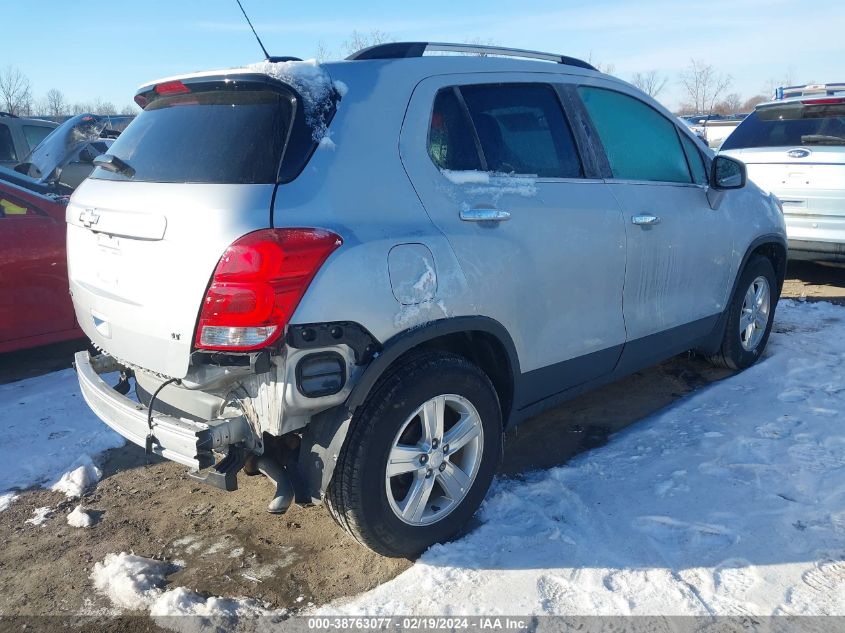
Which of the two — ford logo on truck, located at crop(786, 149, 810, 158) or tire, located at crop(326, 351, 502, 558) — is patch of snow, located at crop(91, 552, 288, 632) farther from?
ford logo on truck, located at crop(786, 149, 810, 158)

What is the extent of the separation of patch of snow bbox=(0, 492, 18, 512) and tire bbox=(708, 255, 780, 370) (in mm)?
4270

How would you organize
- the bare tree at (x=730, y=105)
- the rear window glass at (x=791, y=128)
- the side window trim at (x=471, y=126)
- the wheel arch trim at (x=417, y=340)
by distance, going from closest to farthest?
the wheel arch trim at (x=417, y=340) < the side window trim at (x=471, y=126) < the rear window glass at (x=791, y=128) < the bare tree at (x=730, y=105)

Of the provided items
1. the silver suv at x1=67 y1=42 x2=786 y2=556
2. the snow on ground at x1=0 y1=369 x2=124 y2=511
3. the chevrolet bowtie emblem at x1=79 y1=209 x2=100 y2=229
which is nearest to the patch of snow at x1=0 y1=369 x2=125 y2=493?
the snow on ground at x1=0 y1=369 x2=124 y2=511

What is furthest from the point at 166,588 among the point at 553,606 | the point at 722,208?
the point at 722,208

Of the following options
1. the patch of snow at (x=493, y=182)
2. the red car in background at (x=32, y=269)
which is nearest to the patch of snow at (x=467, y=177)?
the patch of snow at (x=493, y=182)

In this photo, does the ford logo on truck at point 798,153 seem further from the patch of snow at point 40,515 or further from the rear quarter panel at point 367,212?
the patch of snow at point 40,515

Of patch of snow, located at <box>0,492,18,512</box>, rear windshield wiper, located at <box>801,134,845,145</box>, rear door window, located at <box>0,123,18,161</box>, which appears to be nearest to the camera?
patch of snow, located at <box>0,492,18,512</box>

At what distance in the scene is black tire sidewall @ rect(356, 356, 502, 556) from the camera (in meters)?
2.56

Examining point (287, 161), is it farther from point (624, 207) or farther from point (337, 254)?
point (624, 207)

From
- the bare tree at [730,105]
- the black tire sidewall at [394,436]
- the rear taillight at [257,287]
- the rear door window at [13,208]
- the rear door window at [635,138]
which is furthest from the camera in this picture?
the bare tree at [730,105]

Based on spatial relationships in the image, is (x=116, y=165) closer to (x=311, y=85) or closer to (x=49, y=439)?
(x=311, y=85)

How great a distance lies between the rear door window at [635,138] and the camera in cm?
366

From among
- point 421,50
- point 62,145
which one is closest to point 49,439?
point 421,50

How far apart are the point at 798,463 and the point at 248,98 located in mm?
3052
